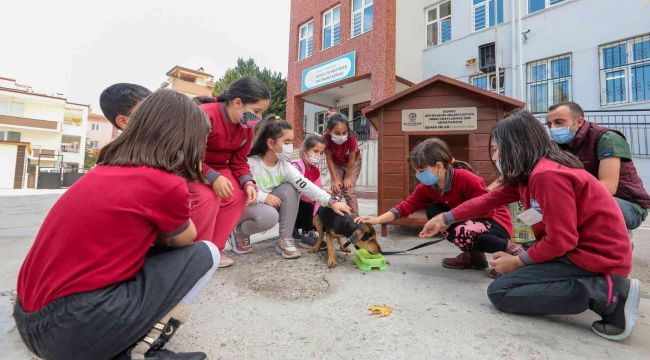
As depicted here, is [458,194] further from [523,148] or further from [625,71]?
[625,71]

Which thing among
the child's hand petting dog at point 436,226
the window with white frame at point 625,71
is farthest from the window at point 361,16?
the child's hand petting dog at point 436,226

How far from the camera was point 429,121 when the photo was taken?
3873 mm

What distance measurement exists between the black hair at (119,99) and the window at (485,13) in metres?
11.8

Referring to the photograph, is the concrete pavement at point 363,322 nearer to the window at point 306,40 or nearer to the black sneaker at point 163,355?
the black sneaker at point 163,355

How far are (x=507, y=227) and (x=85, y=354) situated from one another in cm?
274

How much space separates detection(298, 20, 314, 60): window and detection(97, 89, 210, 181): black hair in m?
14.4

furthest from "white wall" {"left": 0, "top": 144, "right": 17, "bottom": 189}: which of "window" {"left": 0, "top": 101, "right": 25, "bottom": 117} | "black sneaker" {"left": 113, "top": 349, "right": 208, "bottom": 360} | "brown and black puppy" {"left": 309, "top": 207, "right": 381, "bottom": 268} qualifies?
"black sneaker" {"left": 113, "top": 349, "right": 208, "bottom": 360}

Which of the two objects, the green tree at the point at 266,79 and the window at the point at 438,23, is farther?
the green tree at the point at 266,79

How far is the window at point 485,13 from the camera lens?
10555 millimetres

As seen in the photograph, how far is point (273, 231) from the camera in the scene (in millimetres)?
4477

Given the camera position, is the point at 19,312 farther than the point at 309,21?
No

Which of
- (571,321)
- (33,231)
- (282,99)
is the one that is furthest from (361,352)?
(282,99)

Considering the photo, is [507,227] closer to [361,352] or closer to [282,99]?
[361,352]

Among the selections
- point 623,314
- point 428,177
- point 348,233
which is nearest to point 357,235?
point 348,233
